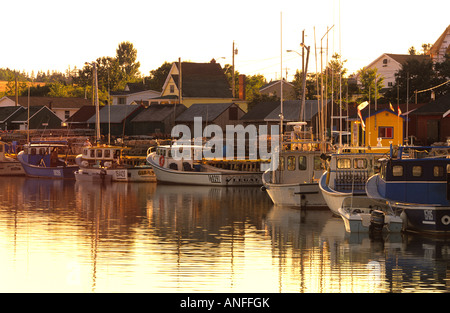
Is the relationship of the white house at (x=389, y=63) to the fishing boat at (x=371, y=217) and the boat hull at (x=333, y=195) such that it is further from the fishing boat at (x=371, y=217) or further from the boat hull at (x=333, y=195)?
the fishing boat at (x=371, y=217)

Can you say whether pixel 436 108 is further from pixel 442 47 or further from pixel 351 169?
pixel 442 47

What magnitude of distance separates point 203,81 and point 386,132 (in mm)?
54175

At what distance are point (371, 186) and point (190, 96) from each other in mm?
88137

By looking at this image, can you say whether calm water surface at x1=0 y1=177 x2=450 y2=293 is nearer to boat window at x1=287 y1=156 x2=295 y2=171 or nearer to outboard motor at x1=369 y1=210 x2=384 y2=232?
outboard motor at x1=369 y1=210 x2=384 y2=232

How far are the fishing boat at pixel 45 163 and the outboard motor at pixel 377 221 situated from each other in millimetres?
48323

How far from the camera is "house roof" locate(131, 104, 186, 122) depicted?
10787 centimetres

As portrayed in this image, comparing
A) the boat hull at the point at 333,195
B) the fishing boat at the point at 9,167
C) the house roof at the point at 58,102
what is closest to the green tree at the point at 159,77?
the house roof at the point at 58,102

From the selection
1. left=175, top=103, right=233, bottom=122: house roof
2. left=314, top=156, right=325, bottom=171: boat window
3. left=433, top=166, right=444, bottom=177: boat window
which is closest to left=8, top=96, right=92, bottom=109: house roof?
left=175, top=103, right=233, bottom=122: house roof

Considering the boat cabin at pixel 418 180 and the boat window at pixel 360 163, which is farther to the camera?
the boat window at pixel 360 163

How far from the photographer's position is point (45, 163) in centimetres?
8119

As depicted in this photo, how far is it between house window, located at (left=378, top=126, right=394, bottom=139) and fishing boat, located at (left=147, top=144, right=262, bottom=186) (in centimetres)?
1679

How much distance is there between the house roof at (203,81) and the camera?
413 feet

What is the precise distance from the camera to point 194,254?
3200cm
